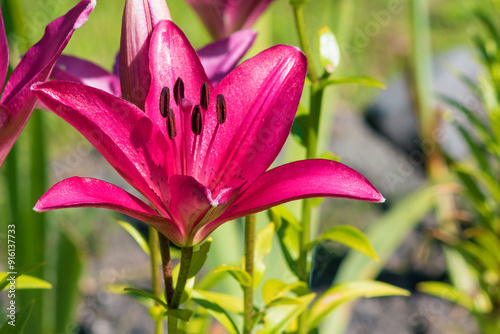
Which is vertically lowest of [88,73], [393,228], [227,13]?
[393,228]

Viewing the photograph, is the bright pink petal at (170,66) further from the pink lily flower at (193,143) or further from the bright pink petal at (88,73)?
the bright pink petal at (88,73)

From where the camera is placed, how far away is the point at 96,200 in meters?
0.35

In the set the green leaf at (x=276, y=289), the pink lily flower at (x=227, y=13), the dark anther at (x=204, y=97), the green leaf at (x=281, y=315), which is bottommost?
the green leaf at (x=281, y=315)

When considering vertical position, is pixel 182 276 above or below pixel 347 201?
below

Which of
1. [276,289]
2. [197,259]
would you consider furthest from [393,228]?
[197,259]

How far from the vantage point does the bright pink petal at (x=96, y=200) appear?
34cm

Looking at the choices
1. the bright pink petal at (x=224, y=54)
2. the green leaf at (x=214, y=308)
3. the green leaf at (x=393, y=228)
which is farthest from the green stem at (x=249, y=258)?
the green leaf at (x=393, y=228)

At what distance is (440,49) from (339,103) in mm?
689

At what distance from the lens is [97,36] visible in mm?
2660

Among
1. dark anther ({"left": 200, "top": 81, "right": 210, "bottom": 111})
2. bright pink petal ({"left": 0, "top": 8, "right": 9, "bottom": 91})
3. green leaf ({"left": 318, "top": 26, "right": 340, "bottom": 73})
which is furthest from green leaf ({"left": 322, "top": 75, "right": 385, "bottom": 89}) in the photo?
bright pink petal ({"left": 0, "top": 8, "right": 9, "bottom": 91})

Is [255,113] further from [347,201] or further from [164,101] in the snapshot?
[347,201]

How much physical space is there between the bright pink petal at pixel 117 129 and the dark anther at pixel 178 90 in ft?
0.09

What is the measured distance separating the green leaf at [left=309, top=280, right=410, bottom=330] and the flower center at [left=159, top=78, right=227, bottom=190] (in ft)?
0.66

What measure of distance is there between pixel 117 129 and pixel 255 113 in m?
0.10
